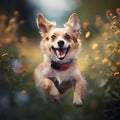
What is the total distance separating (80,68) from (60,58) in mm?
386

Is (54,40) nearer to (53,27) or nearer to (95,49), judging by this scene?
(53,27)

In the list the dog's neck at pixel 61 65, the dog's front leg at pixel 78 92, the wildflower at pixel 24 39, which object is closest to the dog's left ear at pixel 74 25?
the dog's neck at pixel 61 65

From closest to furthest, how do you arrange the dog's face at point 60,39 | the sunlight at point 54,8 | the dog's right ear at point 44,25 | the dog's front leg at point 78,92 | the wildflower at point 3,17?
the dog's face at point 60,39, the dog's right ear at point 44,25, the dog's front leg at point 78,92, the sunlight at point 54,8, the wildflower at point 3,17

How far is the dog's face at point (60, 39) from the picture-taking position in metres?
6.38

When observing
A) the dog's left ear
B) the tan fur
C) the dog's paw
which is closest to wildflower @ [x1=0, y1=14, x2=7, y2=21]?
the tan fur

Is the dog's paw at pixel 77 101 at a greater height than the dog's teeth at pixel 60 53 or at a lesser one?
lesser

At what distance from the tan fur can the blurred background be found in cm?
12

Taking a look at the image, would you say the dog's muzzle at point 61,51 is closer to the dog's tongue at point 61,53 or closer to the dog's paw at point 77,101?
the dog's tongue at point 61,53

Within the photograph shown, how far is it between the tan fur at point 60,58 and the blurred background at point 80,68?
122 millimetres

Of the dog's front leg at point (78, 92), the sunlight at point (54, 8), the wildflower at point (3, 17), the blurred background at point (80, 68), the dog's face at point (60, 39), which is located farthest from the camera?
the wildflower at point (3, 17)

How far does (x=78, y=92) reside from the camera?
21.8 feet

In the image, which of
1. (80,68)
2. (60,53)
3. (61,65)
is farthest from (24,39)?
(60,53)

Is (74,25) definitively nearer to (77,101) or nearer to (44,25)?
(44,25)

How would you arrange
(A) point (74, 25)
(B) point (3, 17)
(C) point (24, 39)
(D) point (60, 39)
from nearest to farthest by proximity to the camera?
(D) point (60, 39), (A) point (74, 25), (C) point (24, 39), (B) point (3, 17)
